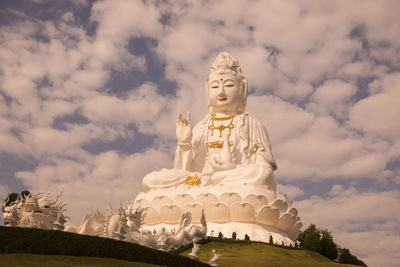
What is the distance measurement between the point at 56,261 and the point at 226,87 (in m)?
15.4

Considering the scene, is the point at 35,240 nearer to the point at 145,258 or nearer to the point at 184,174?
the point at 145,258

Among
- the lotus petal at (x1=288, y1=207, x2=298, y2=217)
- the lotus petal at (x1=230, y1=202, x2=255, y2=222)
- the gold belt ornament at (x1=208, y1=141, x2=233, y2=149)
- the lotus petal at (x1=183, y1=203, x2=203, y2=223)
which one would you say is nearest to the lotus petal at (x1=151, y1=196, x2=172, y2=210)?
the lotus petal at (x1=183, y1=203, x2=203, y2=223)

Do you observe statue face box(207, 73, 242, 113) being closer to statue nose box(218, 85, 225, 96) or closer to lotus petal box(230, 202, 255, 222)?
Answer: statue nose box(218, 85, 225, 96)

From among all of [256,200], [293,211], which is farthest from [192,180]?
[293,211]

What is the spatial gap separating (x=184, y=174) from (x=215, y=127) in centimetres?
324

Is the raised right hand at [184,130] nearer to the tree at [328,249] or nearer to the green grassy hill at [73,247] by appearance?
the tree at [328,249]

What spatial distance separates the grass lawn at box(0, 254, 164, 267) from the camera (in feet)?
22.8

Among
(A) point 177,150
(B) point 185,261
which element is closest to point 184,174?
(A) point 177,150

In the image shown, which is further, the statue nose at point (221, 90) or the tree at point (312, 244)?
the statue nose at point (221, 90)

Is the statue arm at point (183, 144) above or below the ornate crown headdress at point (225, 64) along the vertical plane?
below

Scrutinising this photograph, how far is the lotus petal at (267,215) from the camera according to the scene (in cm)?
1705

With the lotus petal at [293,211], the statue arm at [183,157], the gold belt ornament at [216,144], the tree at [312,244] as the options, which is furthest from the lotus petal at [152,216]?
the tree at [312,244]

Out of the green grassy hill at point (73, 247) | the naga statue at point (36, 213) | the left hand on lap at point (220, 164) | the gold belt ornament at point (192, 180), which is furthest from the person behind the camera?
the gold belt ornament at point (192, 180)

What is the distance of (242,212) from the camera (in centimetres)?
1700
